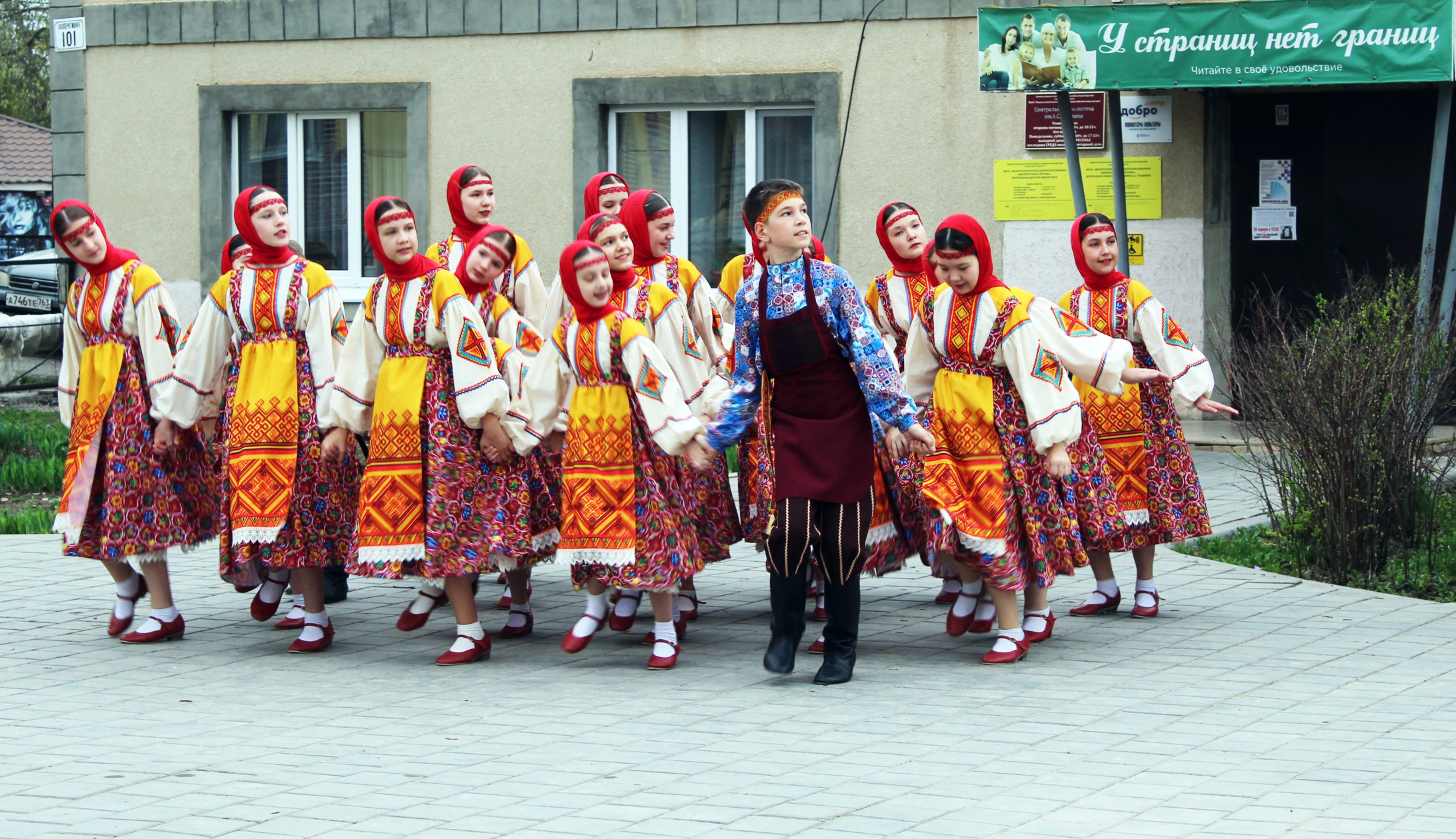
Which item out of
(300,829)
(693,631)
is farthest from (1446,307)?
(300,829)

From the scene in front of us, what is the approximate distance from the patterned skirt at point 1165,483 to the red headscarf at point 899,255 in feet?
3.28

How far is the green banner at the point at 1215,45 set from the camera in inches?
439

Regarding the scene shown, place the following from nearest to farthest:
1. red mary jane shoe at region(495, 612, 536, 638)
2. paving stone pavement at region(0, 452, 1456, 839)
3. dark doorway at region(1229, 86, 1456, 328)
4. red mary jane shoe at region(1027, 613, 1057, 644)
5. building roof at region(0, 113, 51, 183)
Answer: paving stone pavement at region(0, 452, 1456, 839)
red mary jane shoe at region(1027, 613, 1057, 644)
red mary jane shoe at region(495, 612, 536, 638)
dark doorway at region(1229, 86, 1456, 328)
building roof at region(0, 113, 51, 183)

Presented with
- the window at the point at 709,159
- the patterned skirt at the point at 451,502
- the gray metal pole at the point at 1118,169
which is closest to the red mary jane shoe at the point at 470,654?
the patterned skirt at the point at 451,502

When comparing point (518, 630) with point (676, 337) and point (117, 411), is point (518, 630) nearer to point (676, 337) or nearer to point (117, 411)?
point (676, 337)

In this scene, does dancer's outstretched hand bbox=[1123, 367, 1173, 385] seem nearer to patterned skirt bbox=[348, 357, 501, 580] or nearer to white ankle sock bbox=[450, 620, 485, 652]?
patterned skirt bbox=[348, 357, 501, 580]

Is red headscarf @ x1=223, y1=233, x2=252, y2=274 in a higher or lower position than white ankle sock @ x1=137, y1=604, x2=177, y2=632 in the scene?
higher

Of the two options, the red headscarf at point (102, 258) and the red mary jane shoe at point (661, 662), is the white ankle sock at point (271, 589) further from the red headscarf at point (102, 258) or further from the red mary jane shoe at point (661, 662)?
the red mary jane shoe at point (661, 662)

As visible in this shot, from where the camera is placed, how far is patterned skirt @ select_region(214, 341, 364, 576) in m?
6.61

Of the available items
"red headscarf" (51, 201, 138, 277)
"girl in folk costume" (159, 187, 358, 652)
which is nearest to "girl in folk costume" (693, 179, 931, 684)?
"girl in folk costume" (159, 187, 358, 652)

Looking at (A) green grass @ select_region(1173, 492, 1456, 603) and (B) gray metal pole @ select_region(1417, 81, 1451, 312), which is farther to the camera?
(B) gray metal pole @ select_region(1417, 81, 1451, 312)

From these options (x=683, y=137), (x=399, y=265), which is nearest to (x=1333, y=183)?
(x=683, y=137)

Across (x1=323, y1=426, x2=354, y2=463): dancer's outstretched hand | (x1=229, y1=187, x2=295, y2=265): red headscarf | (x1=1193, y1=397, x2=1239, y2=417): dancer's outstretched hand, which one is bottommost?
(x1=323, y1=426, x2=354, y2=463): dancer's outstretched hand

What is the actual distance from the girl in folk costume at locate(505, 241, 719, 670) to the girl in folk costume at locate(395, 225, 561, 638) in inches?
→ 6.0
